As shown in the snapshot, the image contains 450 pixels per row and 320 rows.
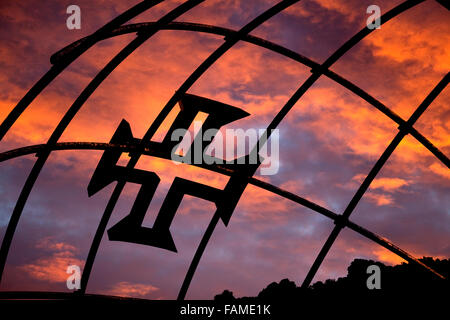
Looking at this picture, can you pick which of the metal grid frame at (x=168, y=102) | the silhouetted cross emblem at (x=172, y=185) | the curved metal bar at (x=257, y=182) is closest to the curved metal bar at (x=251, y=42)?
the metal grid frame at (x=168, y=102)

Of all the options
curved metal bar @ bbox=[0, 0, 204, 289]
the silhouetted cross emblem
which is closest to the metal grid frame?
curved metal bar @ bbox=[0, 0, 204, 289]

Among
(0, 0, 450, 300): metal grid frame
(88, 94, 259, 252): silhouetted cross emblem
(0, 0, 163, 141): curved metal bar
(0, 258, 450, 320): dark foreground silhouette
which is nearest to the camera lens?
(0, 258, 450, 320): dark foreground silhouette

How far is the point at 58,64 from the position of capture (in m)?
8.41

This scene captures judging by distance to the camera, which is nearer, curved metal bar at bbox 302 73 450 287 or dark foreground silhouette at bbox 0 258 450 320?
dark foreground silhouette at bbox 0 258 450 320

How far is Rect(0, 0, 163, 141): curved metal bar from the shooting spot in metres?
8.16

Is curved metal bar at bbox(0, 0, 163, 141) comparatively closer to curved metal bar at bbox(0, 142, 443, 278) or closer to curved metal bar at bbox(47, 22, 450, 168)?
curved metal bar at bbox(47, 22, 450, 168)

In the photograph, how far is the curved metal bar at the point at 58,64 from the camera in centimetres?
816

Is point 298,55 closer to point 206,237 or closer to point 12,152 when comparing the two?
point 206,237
